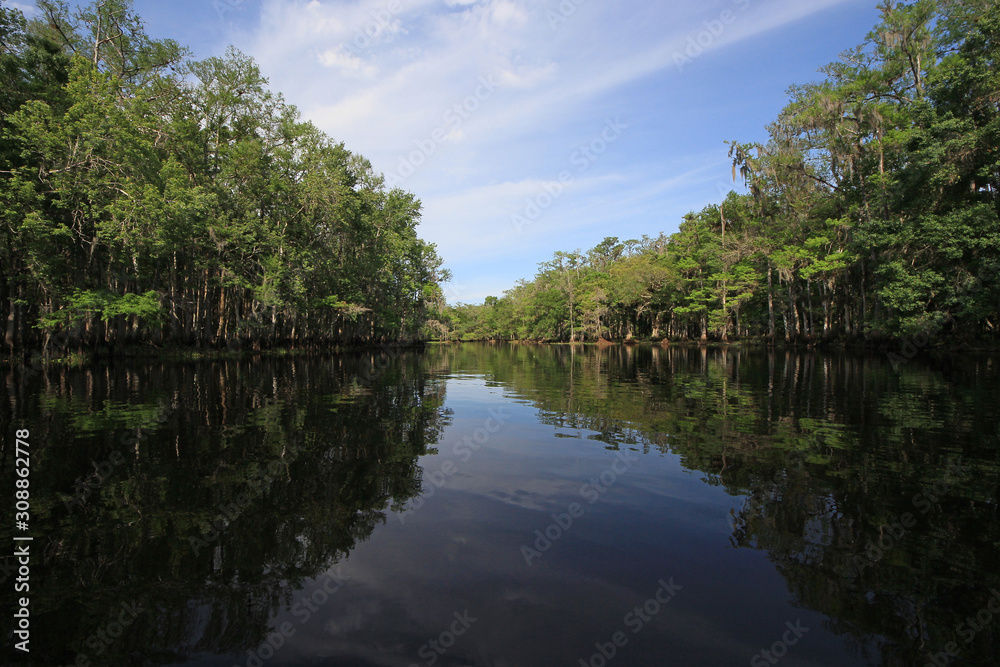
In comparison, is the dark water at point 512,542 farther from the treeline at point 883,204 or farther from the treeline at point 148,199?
the treeline at point 883,204

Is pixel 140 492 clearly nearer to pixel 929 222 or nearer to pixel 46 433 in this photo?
pixel 46 433

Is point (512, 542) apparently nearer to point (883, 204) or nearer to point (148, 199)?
point (148, 199)

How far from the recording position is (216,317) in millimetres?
39656

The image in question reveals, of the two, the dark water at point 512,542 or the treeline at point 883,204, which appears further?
the treeline at point 883,204

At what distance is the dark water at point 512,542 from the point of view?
329 cm

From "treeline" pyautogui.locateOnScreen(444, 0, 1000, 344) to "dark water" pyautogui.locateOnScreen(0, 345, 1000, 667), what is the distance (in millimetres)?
20227

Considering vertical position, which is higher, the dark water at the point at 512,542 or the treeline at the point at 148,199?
the treeline at the point at 148,199

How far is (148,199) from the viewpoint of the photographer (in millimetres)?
22172

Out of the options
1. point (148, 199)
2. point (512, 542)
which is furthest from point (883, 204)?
point (148, 199)

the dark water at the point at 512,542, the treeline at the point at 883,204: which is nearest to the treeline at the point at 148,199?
the dark water at the point at 512,542

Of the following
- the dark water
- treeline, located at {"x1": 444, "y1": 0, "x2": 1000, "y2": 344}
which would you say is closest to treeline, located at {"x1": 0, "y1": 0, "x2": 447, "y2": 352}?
the dark water

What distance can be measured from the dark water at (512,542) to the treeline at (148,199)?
16560 mm

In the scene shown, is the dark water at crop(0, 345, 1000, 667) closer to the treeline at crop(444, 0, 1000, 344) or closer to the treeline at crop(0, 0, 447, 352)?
the treeline at crop(0, 0, 447, 352)

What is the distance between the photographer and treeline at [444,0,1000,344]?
2305 cm
